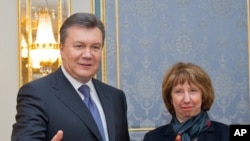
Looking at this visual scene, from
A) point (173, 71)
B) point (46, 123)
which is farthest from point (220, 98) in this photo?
point (46, 123)

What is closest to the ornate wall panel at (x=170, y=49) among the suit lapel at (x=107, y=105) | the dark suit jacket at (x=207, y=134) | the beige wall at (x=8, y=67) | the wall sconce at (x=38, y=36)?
the wall sconce at (x=38, y=36)

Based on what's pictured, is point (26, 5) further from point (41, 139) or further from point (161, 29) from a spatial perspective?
point (41, 139)

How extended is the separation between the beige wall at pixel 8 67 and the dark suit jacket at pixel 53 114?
3.71ft

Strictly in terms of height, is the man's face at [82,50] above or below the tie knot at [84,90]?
above

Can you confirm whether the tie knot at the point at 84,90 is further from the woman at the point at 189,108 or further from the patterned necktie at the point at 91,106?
the woman at the point at 189,108

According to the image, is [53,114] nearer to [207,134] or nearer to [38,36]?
[207,134]

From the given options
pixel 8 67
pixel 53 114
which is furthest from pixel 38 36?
pixel 53 114

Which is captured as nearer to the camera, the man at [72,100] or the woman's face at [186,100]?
the man at [72,100]

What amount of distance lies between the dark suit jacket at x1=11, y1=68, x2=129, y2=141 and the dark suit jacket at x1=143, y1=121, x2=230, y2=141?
1.10 feet

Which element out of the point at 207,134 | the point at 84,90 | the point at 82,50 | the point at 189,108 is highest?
the point at 82,50

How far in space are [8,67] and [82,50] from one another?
124 cm

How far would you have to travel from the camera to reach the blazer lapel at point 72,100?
5.60 feet

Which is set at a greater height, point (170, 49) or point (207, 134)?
point (170, 49)

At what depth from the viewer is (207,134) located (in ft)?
6.60
